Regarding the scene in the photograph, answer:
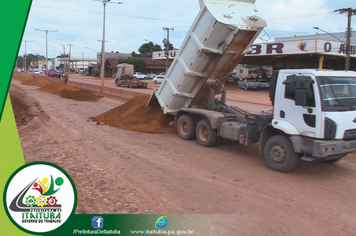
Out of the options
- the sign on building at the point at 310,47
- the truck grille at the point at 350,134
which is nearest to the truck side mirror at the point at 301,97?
the truck grille at the point at 350,134

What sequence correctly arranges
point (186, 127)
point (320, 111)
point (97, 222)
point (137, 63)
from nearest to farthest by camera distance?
point (97, 222) < point (320, 111) < point (186, 127) < point (137, 63)

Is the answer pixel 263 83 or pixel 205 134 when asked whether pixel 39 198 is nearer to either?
pixel 205 134

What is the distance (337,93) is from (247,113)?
3.35 meters

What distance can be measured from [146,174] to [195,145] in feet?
10.5

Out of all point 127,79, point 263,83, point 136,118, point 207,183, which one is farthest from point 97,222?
point 263,83

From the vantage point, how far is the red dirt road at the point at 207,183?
4805mm

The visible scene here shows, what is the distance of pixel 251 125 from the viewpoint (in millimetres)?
7859

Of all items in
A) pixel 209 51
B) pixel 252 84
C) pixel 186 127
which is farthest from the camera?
pixel 252 84

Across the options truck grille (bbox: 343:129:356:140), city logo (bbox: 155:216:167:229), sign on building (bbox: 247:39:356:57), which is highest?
sign on building (bbox: 247:39:356:57)

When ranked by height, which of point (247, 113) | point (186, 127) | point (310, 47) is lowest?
point (186, 127)

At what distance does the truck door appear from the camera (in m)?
6.17

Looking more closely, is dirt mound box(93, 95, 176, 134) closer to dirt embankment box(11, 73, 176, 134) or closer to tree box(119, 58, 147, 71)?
dirt embankment box(11, 73, 176, 134)

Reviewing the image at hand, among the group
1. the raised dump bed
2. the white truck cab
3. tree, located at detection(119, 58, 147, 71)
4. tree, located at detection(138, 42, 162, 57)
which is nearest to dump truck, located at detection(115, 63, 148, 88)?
tree, located at detection(119, 58, 147, 71)

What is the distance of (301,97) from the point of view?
6156 mm
